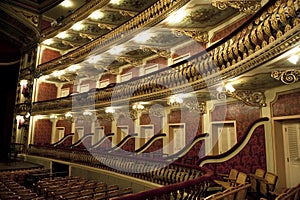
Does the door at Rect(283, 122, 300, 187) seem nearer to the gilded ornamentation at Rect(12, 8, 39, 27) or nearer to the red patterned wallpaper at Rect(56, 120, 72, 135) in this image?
the red patterned wallpaper at Rect(56, 120, 72, 135)

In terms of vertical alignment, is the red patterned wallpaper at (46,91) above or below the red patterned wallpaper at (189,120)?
above

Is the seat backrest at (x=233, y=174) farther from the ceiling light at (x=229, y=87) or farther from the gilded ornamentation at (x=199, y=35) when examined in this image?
the gilded ornamentation at (x=199, y=35)

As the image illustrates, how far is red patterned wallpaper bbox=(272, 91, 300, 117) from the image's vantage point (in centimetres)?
571

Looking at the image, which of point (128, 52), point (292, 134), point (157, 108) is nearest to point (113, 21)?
point (128, 52)

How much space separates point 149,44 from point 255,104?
5656mm

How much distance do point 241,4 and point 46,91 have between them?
48.1 feet

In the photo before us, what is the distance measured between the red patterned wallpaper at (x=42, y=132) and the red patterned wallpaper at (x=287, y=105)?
1467 centimetres

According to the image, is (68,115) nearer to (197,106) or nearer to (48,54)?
(48,54)

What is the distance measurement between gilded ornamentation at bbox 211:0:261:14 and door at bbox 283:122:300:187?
10.4 feet

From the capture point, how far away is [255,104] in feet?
21.4

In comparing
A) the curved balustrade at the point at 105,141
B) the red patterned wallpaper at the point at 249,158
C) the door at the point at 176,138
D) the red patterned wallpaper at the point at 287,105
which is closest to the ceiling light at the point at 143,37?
the door at the point at 176,138

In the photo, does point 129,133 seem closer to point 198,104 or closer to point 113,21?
point 198,104

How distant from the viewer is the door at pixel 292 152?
5.80m

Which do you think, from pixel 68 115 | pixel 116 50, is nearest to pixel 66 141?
pixel 68 115
